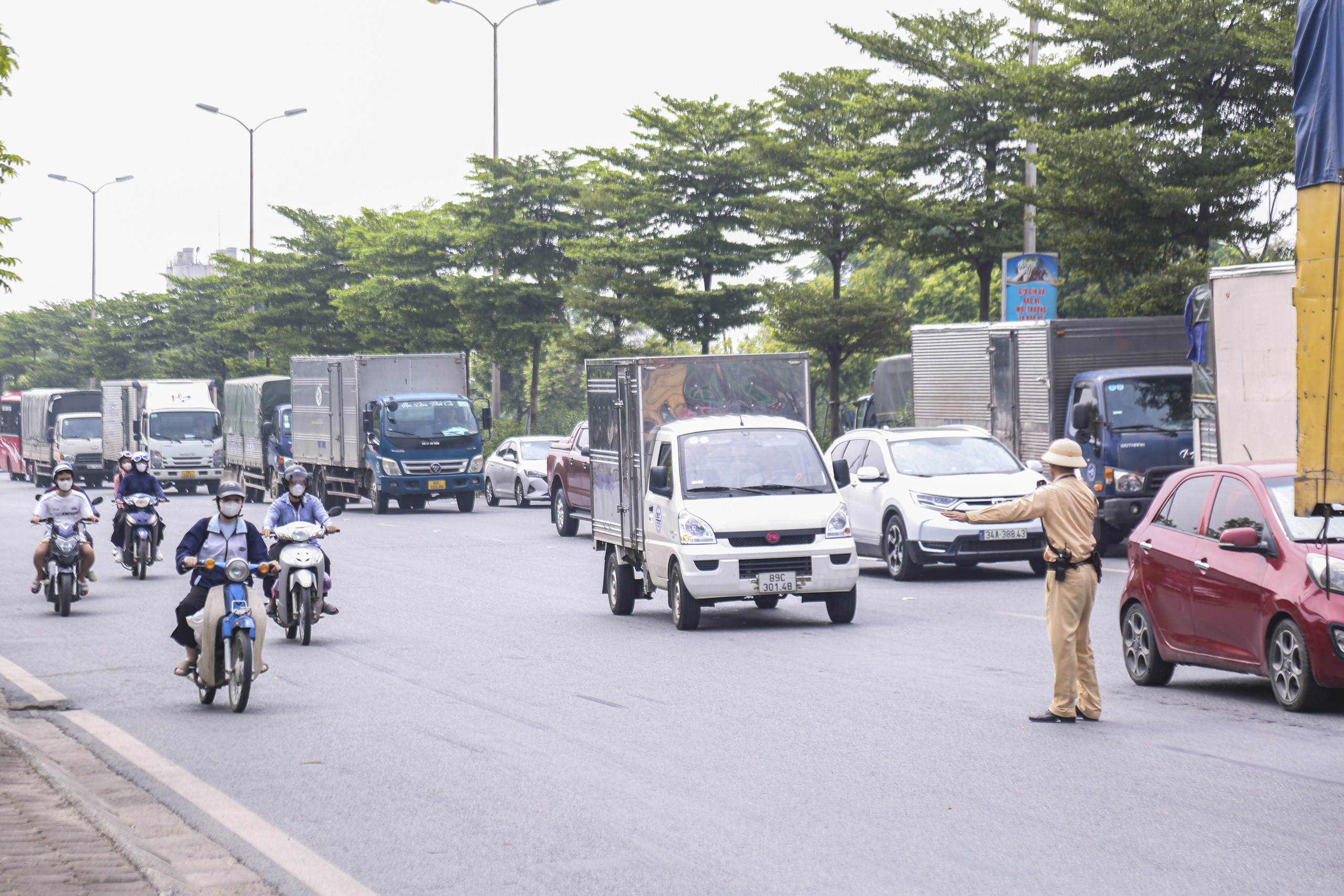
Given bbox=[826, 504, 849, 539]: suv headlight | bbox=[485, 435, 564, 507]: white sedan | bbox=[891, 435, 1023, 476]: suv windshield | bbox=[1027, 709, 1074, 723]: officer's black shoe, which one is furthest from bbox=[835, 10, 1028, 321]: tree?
bbox=[1027, 709, 1074, 723]: officer's black shoe

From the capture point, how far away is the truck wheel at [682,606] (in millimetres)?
14852

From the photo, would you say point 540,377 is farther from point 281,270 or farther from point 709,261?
point 709,261

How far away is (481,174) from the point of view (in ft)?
156

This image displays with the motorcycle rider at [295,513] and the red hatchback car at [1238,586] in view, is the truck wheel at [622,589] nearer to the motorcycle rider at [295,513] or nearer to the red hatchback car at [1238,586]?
the motorcycle rider at [295,513]

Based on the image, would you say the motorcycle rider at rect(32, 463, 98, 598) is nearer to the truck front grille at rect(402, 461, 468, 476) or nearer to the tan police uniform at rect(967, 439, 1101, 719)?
the tan police uniform at rect(967, 439, 1101, 719)

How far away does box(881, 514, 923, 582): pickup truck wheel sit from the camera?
1930cm

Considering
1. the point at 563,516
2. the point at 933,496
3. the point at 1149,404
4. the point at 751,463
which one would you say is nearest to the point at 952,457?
the point at 933,496

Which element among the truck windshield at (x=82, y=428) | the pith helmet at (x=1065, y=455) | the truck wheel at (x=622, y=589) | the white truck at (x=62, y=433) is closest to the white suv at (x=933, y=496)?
the truck wheel at (x=622, y=589)

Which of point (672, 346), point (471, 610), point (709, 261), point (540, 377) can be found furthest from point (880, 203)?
point (540, 377)

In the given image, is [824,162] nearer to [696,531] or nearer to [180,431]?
[180,431]

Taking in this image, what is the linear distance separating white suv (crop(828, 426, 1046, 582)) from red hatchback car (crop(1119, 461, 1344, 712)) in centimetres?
681

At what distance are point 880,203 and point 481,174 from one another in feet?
52.7

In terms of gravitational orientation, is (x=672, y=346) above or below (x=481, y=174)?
below

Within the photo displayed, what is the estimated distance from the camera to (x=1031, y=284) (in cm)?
2978
